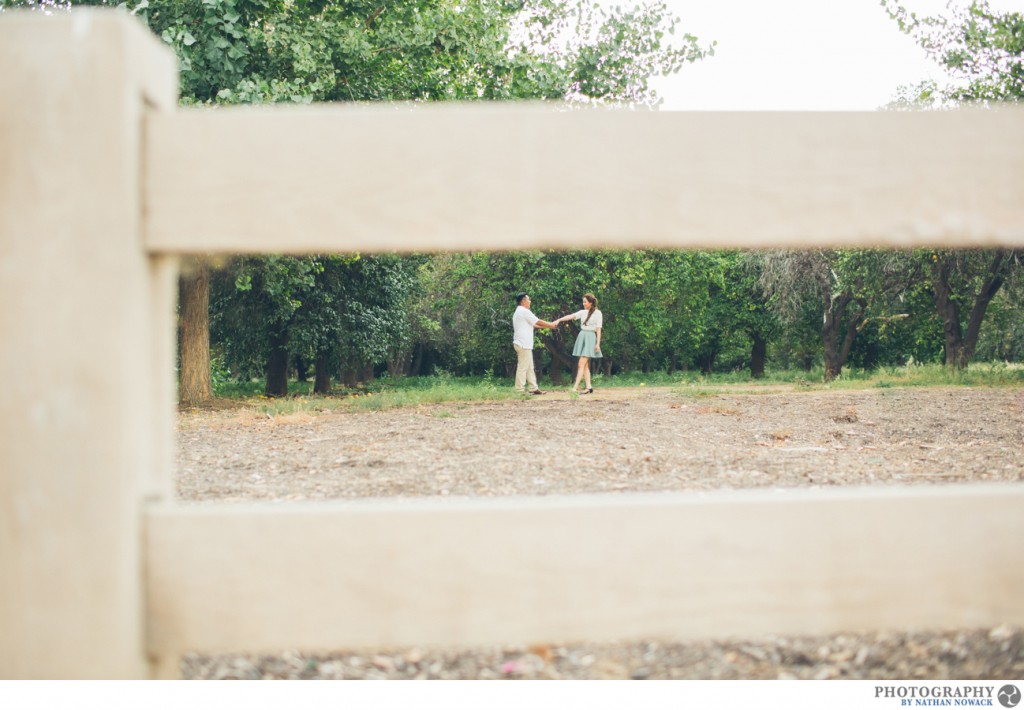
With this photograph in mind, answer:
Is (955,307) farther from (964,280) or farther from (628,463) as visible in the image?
(628,463)

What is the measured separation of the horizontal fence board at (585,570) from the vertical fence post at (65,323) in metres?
0.11

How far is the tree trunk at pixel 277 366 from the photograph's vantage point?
17.9 m

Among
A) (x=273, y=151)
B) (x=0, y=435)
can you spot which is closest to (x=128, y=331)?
(x=0, y=435)

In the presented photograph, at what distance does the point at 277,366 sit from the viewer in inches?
712

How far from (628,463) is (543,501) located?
399 cm

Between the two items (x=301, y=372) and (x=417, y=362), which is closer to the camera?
(x=301, y=372)

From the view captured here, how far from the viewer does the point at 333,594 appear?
109 centimetres

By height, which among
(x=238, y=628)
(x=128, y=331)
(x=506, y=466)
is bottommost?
(x=506, y=466)

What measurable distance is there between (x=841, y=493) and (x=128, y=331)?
3.52 ft

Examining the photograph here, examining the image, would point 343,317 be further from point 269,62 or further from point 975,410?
point 975,410

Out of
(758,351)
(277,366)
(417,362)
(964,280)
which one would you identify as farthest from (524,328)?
(417,362)
